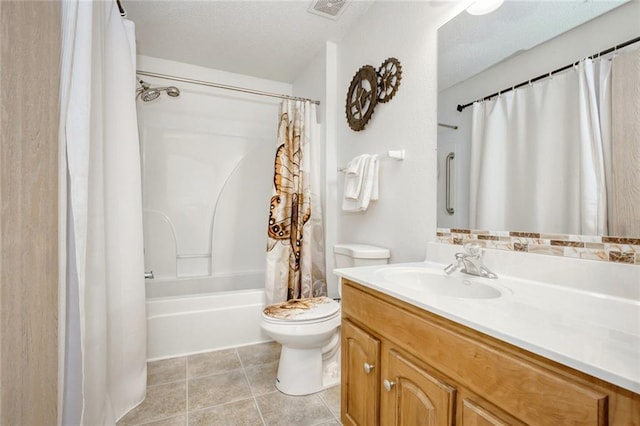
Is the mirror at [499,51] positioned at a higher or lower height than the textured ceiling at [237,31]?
lower

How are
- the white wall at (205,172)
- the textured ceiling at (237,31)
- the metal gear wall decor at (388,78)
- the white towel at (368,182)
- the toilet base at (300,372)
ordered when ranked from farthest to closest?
the white wall at (205,172) → the textured ceiling at (237,31) → the white towel at (368,182) → the metal gear wall decor at (388,78) → the toilet base at (300,372)

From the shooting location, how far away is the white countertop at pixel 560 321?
0.48 metres

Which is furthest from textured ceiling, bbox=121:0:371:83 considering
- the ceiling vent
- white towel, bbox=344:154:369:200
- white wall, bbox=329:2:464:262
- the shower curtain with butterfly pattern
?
white towel, bbox=344:154:369:200

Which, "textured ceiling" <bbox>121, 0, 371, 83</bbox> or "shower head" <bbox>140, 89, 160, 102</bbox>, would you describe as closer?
"textured ceiling" <bbox>121, 0, 371, 83</bbox>

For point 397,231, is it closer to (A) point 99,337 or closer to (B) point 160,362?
(A) point 99,337

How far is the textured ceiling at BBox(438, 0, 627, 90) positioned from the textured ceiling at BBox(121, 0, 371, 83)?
866 millimetres

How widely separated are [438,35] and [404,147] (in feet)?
1.85

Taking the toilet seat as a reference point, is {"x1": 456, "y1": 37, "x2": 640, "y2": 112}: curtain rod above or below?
above

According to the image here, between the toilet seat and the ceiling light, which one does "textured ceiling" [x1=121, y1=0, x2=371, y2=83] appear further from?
the toilet seat

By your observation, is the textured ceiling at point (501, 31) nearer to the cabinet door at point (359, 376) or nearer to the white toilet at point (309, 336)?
the white toilet at point (309, 336)

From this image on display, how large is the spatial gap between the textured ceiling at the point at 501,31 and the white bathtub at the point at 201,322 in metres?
1.88

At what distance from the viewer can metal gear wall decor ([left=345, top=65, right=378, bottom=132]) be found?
1.88m

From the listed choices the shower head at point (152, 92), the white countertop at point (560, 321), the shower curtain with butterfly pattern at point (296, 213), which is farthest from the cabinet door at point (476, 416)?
the shower head at point (152, 92)

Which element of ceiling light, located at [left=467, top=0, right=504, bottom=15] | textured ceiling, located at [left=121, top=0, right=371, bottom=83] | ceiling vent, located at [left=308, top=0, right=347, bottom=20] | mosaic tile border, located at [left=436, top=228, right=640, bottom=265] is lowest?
mosaic tile border, located at [left=436, top=228, right=640, bottom=265]
